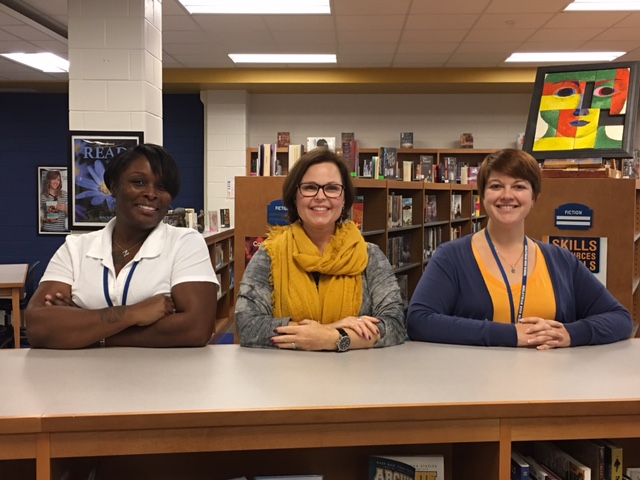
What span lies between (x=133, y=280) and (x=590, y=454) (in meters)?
1.42

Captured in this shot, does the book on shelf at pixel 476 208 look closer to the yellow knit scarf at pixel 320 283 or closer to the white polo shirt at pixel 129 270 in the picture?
the yellow knit scarf at pixel 320 283

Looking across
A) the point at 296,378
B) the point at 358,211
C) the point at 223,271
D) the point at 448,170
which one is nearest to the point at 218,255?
the point at 223,271

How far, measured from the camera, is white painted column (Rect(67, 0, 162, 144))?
409cm

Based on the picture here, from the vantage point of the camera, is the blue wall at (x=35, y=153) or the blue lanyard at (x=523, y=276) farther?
the blue wall at (x=35, y=153)

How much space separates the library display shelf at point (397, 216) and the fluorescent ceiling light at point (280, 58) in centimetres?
246

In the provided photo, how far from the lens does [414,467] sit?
1.42 metres

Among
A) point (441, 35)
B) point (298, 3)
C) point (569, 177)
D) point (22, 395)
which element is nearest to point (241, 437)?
point (22, 395)

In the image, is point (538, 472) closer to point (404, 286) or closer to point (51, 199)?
point (404, 286)

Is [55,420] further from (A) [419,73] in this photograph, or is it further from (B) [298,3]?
(A) [419,73]

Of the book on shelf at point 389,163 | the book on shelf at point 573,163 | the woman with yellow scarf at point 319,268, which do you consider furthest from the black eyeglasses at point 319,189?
the book on shelf at point 389,163

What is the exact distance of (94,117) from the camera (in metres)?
4.09

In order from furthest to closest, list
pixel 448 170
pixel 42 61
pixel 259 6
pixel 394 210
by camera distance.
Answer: pixel 448 170 → pixel 42 61 → pixel 259 6 → pixel 394 210

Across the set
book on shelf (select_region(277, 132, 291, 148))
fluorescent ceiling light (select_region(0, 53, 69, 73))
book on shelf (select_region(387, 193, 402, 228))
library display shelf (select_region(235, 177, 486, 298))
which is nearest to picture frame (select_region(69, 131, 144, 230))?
library display shelf (select_region(235, 177, 486, 298))

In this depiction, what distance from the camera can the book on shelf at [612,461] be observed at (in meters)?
1.38
